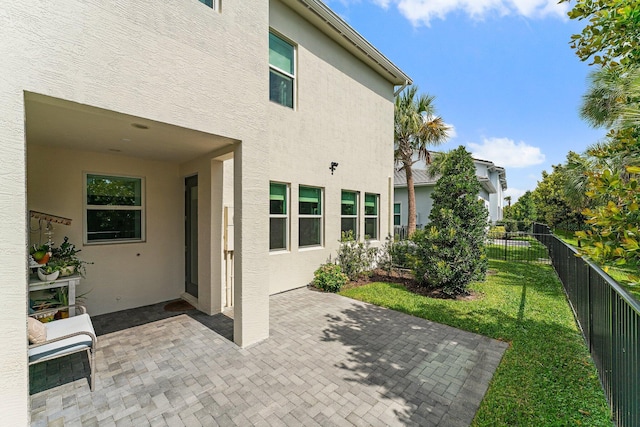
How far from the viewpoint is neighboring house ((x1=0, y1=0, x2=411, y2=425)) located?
2609 mm

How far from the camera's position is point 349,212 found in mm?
10125

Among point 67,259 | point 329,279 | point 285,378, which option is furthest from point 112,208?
point 329,279

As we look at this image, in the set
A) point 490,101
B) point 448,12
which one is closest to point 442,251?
point 448,12

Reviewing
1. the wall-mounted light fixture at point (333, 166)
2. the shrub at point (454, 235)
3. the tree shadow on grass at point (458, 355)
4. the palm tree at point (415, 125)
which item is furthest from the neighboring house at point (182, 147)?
the palm tree at point (415, 125)

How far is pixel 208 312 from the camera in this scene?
5984 mm

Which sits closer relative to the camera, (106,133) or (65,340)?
(65,340)

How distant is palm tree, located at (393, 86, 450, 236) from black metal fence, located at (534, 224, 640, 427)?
393 inches

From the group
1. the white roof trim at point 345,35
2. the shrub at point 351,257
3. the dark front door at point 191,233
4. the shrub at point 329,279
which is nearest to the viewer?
the dark front door at point 191,233

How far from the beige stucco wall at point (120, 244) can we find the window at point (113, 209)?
0.48ft

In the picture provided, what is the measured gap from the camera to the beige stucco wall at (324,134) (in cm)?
764

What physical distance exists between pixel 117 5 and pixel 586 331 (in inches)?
345

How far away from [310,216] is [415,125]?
9603mm

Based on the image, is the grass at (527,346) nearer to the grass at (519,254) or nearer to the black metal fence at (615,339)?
the black metal fence at (615,339)

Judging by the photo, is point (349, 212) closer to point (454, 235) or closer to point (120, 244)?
point (454, 235)
